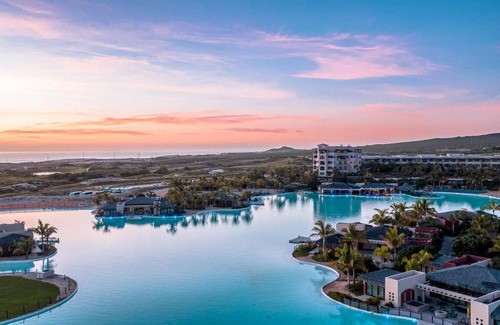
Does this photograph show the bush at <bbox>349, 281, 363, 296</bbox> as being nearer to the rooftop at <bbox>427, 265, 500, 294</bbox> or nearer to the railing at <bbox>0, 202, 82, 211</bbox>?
the rooftop at <bbox>427, 265, 500, 294</bbox>

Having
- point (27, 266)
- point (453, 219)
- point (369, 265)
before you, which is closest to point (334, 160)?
point (453, 219)

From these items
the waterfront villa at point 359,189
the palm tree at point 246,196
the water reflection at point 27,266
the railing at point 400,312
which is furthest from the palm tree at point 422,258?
the waterfront villa at point 359,189

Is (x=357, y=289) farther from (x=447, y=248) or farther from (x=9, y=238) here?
(x=9, y=238)

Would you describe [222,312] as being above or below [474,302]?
below

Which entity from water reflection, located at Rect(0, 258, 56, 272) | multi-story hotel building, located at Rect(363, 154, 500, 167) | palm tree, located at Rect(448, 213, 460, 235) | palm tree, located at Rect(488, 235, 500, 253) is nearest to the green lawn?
water reflection, located at Rect(0, 258, 56, 272)

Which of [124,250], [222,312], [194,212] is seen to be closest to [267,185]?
[194,212]

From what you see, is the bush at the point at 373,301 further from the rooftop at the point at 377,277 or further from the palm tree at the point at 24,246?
the palm tree at the point at 24,246

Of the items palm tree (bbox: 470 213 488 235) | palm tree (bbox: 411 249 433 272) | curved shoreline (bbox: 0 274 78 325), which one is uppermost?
palm tree (bbox: 470 213 488 235)

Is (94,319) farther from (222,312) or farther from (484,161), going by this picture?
(484,161)
